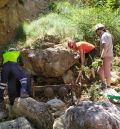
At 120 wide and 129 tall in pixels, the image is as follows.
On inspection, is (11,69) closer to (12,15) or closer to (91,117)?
(91,117)

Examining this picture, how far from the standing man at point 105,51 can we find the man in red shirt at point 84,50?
64cm

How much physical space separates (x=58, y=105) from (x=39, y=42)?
11.1 feet

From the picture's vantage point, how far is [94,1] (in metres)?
13.9

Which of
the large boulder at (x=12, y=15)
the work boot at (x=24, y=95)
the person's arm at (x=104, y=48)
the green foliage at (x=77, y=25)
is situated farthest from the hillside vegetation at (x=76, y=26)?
the work boot at (x=24, y=95)

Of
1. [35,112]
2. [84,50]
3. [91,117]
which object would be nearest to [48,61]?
[84,50]

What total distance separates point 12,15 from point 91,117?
8.64m

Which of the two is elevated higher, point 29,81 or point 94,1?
point 94,1

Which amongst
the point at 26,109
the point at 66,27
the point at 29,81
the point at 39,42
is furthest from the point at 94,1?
the point at 26,109

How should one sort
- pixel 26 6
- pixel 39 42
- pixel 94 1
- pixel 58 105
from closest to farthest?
pixel 58 105 < pixel 39 42 < pixel 94 1 < pixel 26 6

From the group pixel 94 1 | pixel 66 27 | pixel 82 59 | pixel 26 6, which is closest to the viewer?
pixel 82 59

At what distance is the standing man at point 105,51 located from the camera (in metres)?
8.57

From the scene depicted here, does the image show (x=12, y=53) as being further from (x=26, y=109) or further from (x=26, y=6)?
(x=26, y=6)

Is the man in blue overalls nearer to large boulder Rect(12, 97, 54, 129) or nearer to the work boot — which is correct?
the work boot

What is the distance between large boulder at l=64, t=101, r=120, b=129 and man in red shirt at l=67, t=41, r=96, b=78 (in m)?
3.06
